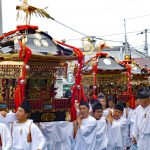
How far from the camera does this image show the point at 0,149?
5762 mm

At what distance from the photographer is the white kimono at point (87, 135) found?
7.88 m

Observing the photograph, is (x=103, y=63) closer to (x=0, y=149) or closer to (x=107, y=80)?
(x=107, y=80)

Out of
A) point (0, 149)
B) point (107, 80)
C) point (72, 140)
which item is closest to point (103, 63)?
point (107, 80)

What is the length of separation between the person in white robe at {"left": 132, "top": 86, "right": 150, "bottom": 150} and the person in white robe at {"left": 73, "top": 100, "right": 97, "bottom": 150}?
0.93 meters

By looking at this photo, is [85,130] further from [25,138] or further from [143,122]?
[25,138]

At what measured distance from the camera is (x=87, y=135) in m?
8.02

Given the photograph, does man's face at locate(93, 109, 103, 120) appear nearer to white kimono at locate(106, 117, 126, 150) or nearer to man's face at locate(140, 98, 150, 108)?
man's face at locate(140, 98, 150, 108)

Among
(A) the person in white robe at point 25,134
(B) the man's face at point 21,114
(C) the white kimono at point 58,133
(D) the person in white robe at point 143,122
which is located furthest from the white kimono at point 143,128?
(B) the man's face at point 21,114

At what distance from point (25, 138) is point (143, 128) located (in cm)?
279

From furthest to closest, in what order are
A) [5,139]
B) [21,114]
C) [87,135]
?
1. [87,135]
2. [21,114]
3. [5,139]

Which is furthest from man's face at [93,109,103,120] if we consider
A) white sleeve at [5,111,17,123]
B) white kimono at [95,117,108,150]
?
white sleeve at [5,111,17,123]

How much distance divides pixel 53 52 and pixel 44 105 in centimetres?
109

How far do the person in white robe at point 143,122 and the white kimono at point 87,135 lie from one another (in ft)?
3.03

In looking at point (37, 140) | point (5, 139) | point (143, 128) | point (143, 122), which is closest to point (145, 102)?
point (143, 122)
